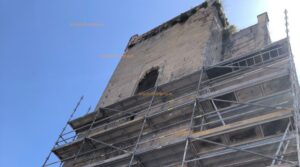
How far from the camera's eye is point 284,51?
9750 millimetres

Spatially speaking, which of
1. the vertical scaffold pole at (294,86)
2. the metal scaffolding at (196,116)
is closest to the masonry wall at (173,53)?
the metal scaffolding at (196,116)

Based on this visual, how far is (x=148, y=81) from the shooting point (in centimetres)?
1367

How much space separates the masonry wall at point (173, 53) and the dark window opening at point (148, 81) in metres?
0.19

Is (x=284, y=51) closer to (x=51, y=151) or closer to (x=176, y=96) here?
(x=176, y=96)

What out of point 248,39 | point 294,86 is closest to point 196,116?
point 294,86

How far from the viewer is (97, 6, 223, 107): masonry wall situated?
12.6 m

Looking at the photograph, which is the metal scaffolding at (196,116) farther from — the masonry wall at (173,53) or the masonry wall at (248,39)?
the masonry wall at (248,39)

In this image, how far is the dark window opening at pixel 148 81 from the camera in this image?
13316mm

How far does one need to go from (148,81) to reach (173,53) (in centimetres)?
143

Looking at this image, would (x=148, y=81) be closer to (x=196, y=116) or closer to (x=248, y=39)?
(x=248, y=39)

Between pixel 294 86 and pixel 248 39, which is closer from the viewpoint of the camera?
pixel 294 86

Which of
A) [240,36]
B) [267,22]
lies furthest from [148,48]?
[267,22]

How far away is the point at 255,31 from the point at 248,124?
7.51m

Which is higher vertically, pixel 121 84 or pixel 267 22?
pixel 267 22
